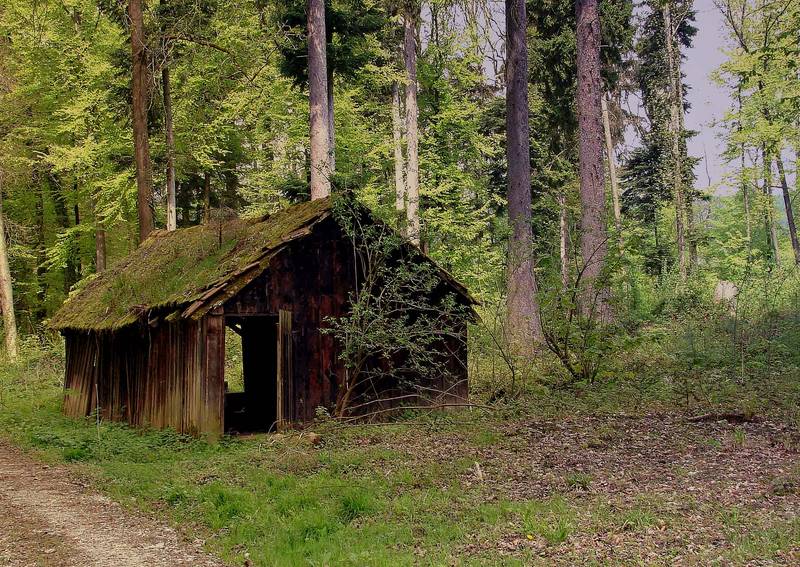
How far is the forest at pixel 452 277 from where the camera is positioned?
7.27 meters

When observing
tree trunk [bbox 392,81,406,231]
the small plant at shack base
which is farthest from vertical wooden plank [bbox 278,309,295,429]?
tree trunk [bbox 392,81,406,231]

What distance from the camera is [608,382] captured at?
1353 centimetres

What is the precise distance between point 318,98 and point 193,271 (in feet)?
17.0

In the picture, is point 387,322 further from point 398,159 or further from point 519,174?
point 398,159

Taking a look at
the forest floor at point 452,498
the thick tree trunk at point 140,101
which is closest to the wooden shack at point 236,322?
the forest floor at point 452,498

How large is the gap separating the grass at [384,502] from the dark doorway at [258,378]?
3238 millimetres

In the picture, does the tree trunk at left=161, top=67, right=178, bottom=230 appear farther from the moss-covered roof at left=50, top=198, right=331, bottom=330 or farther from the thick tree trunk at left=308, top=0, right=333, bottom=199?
the thick tree trunk at left=308, top=0, right=333, bottom=199

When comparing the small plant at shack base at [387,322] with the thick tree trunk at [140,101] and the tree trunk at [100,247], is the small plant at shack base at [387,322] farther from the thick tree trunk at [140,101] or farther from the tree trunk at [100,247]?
the tree trunk at [100,247]

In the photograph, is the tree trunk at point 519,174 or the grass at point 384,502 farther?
the tree trunk at point 519,174

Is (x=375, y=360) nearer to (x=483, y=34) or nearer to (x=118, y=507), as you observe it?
(x=118, y=507)

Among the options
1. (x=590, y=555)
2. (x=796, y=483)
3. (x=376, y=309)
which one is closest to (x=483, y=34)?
(x=376, y=309)

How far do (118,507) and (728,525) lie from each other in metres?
6.74

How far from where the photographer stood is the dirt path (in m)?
6.75

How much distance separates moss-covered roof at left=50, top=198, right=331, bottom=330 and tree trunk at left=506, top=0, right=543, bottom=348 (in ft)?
19.0
